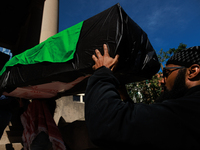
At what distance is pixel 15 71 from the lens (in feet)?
10.2

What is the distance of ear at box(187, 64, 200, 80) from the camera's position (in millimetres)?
1156

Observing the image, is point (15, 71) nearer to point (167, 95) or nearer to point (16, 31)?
point (167, 95)

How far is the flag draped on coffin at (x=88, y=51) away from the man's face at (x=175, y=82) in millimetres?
725

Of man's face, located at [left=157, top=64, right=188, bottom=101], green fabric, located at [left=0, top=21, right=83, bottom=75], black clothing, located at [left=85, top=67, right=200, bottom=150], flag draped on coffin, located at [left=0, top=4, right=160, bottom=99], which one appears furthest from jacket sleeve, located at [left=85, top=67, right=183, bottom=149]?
green fabric, located at [left=0, top=21, right=83, bottom=75]

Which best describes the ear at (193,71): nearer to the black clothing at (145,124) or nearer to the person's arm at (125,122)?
the black clothing at (145,124)

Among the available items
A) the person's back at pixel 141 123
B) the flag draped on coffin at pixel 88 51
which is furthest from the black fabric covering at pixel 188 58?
the flag draped on coffin at pixel 88 51

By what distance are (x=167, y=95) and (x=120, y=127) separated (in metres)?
0.72

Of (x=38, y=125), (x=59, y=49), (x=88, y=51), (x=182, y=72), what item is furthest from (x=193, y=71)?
(x=38, y=125)

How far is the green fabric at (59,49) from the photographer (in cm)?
243

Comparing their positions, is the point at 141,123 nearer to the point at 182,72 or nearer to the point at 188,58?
the point at 182,72

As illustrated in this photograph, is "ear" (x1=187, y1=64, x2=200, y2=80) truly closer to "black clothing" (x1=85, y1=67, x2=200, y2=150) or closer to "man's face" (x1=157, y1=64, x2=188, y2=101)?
"man's face" (x1=157, y1=64, x2=188, y2=101)

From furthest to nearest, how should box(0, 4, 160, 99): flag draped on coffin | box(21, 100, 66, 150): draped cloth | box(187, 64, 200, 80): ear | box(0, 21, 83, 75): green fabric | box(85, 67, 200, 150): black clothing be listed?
1. box(21, 100, 66, 150): draped cloth
2. box(0, 21, 83, 75): green fabric
3. box(0, 4, 160, 99): flag draped on coffin
4. box(187, 64, 200, 80): ear
5. box(85, 67, 200, 150): black clothing

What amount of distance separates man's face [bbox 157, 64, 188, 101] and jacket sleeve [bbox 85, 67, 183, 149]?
42 cm

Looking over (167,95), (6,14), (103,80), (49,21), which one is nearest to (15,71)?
(103,80)
